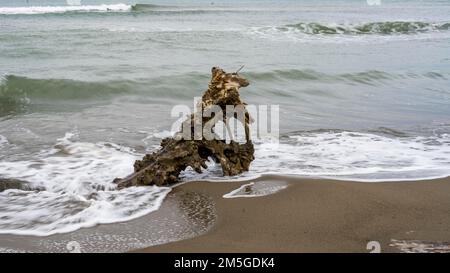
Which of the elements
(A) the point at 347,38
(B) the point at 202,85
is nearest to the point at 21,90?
(B) the point at 202,85

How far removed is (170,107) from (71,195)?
13.8 ft

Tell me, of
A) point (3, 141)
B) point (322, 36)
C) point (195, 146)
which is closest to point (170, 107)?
point (3, 141)

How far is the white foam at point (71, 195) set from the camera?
11.9 feet

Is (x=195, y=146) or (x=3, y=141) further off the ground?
(x=195, y=146)

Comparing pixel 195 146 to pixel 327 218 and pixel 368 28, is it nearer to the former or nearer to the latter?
pixel 327 218

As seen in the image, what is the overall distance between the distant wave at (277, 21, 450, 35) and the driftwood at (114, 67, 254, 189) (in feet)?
57.6

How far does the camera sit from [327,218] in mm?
3592

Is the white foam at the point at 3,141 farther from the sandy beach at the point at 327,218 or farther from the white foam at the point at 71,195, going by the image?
the sandy beach at the point at 327,218

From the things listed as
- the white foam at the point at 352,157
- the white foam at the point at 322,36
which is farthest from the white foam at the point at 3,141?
the white foam at the point at 322,36

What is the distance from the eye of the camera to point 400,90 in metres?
9.88

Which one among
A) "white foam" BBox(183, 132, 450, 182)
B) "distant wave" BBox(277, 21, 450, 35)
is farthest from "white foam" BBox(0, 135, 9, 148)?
"distant wave" BBox(277, 21, 450, 35)

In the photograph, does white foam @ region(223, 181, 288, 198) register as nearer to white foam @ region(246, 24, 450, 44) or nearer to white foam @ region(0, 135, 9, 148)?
white foam @ region(0, 135, 9, 148)

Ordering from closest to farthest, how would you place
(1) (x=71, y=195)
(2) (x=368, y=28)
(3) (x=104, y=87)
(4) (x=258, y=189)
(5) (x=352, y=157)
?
1. (1) (x=71, y=195)
2. (4) (x=258, y=189)
3. (5) (x=352, y=157)
4. (3) (x=104, y=87)
5. (2) (x=368, y=28)
